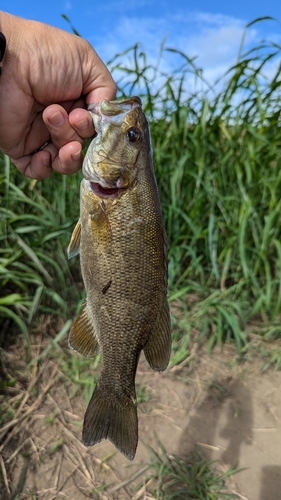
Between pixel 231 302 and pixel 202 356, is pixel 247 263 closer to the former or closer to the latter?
pixel 231 302

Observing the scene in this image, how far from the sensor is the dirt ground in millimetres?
2246

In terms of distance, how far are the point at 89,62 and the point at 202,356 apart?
6.76 ft

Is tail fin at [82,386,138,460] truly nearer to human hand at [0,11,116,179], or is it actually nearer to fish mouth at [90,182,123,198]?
fish mouth at [90,182,123,198]

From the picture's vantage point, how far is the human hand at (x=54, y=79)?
68.9 inches

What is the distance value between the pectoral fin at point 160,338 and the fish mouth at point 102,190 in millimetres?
436

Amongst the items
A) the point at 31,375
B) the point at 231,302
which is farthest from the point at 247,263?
the point at 31,375

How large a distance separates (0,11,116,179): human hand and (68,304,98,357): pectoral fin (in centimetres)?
70

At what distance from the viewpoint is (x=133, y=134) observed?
152cm

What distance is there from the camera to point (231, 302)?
9.61ft

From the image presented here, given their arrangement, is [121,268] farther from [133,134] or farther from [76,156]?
[76,156]

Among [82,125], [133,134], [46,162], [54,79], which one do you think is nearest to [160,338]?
[133,134]

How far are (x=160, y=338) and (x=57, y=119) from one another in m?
0.97

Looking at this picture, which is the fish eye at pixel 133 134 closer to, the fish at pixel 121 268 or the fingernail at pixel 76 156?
the fish at pixel 121 268

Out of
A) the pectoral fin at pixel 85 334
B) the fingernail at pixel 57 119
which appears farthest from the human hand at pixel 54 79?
the pectoral fin at pixel 85 334
